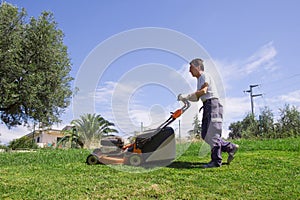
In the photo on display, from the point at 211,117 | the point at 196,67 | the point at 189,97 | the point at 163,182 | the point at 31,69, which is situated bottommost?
the point at 163,182

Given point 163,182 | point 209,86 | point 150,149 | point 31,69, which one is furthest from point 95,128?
point 163,182

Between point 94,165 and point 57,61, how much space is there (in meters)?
15.3

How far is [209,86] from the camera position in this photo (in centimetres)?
Result: 538

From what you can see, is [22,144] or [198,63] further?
[22,144]

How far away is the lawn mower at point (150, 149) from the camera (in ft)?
18.3

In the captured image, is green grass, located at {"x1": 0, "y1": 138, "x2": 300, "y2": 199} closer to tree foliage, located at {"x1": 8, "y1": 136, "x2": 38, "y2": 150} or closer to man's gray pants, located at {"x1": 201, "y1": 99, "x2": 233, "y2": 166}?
man's gray pants, located at {"x1": 201, "y1": 99, "x2": 233, "y2": 166}

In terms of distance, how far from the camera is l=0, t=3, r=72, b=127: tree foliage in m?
17.9

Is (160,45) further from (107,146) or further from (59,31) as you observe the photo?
(59,31)

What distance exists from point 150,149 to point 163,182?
1325 mm

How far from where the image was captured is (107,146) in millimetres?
5941

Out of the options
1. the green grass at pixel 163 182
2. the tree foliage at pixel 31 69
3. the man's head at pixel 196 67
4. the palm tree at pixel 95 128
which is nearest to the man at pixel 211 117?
the man's head at pixel 196 67

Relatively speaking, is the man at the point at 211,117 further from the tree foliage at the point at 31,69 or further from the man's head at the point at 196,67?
the tree foliage at the point at 31,69

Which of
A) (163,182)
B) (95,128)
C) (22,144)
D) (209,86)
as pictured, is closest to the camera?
(163,182)

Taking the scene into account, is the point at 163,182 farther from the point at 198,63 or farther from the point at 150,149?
the point at 198,63
